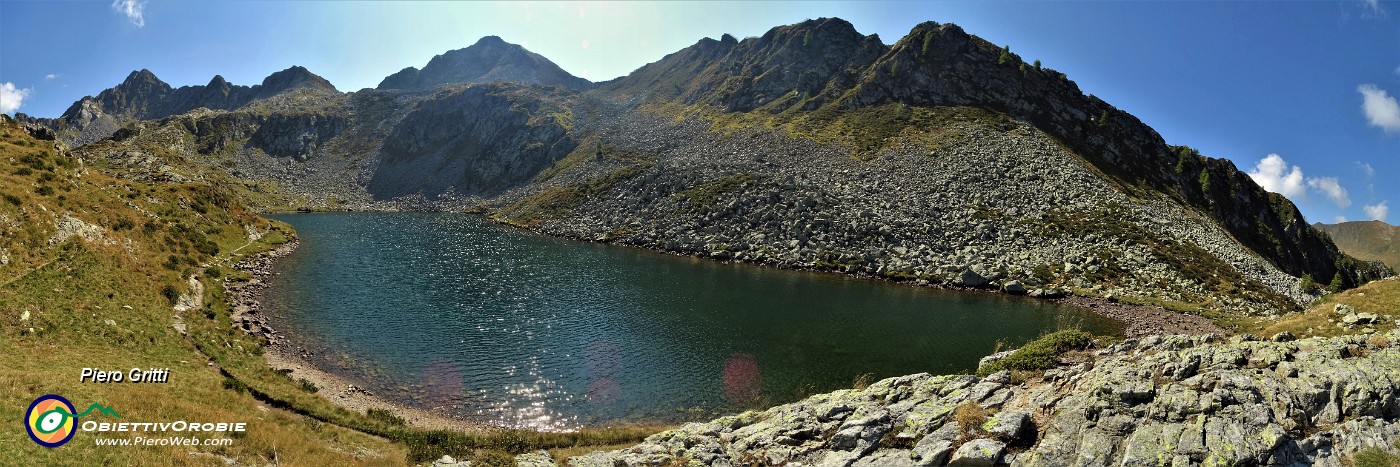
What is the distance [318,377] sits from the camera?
1391 inches

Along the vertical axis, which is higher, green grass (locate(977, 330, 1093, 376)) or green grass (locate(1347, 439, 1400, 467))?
green grass (locate(1347, 439, 1400, 467))

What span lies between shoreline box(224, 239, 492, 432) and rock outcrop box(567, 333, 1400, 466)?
11101 mm

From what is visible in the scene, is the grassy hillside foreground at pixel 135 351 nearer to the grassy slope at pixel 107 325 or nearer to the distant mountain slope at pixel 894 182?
the grassy slope at pixel 107 325

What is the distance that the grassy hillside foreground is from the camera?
820 inches

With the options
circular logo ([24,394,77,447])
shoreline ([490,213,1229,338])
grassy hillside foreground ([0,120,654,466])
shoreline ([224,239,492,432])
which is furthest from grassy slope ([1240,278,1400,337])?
circular logo ([24,394,77,447])

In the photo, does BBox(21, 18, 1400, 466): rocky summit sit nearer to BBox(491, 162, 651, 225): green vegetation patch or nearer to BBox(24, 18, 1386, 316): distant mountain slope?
BBox(24, 18, 1386, 316): distant mountain slope

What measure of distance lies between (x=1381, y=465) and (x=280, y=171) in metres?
245

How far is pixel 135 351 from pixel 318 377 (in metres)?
8.84

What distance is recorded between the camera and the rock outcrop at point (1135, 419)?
15812 millimetres

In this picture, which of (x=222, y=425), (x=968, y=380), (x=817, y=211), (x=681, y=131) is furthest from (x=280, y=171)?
(x=968, y=380)

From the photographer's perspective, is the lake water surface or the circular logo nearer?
the circular logo

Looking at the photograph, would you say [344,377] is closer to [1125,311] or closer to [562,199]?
[1125,311]

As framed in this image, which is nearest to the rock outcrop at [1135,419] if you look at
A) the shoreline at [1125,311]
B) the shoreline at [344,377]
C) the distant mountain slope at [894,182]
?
the shoreline at [344,377]

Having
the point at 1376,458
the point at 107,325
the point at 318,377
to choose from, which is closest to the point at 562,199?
the point at 318,377
